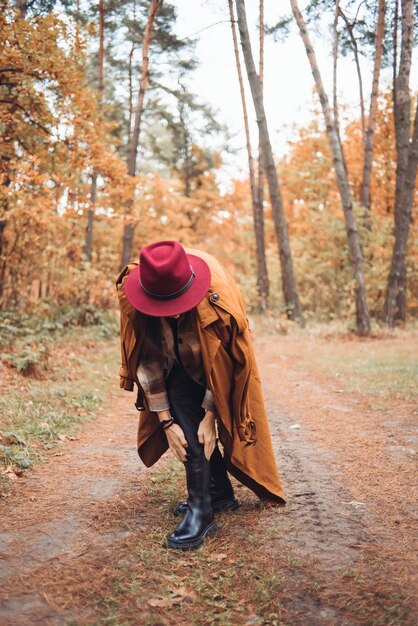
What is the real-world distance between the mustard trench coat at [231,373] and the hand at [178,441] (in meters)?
0.24

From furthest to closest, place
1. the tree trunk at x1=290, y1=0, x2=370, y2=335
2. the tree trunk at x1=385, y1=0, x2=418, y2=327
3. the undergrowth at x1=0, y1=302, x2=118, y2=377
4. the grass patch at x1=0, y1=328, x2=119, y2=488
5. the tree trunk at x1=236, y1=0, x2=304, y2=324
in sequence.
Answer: the tree trunk at x1=236, y1=0, x2=304, y2=324, the tree trunk at x1=385, y1=0, x2=418, y2=327, the tree trunk at x1=290, y1=0, x2=370, y2=335, the undergrowth at x1=0, y1=302, x2=118, y2=377, the grass patch at x1=0, y1=328, x2=119, y2=488

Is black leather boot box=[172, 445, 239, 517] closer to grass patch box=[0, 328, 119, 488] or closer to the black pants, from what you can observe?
the black pants

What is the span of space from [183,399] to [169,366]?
0.22 meters

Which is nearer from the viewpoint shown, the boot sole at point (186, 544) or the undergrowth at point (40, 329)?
the boot sole at point (186, 544)

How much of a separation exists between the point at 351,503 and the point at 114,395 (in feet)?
15.0

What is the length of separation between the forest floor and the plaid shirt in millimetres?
772

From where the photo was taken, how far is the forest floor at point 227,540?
7.64 ft

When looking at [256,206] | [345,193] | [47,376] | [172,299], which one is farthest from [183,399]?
[256,206]

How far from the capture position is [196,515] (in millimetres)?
3029

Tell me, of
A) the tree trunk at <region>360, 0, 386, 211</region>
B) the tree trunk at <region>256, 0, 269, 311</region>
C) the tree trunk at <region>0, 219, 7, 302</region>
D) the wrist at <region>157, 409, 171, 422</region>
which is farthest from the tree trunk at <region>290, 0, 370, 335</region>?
the wrist at <region>157, 409, 171, 422</region>

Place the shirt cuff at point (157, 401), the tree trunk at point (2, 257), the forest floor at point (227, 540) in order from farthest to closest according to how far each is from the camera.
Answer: the tree trunk at point (2, 257)
the shirt cuff at point (157, 401)
the forest floor at point (227, 540)

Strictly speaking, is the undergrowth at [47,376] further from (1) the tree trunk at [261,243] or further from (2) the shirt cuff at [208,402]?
(1) the tree trunk at [261,243]

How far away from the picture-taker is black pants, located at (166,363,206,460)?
10.3 ft

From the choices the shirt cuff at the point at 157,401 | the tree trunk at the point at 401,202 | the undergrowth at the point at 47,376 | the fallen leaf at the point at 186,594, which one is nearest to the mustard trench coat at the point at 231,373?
the shirt cuff at the point at 157,401
